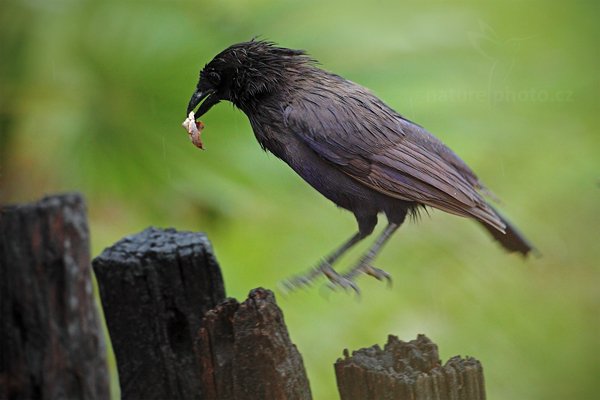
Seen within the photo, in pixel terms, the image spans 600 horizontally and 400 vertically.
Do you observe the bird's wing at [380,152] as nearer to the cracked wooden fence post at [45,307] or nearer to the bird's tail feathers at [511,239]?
the bird's tail feathers at [511,239]

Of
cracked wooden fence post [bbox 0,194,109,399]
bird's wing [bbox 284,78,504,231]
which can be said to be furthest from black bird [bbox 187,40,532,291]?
cracked wooden fence post [bbox 0,194,109,399]

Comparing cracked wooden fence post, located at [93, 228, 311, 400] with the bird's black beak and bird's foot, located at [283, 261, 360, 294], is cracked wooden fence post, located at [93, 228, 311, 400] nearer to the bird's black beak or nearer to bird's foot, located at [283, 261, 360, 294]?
bird's foot, located at [283, 261, 360, 294]

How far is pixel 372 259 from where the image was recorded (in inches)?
100

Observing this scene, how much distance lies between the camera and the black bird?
96.3 inches

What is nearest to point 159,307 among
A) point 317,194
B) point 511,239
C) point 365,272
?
point 365,272

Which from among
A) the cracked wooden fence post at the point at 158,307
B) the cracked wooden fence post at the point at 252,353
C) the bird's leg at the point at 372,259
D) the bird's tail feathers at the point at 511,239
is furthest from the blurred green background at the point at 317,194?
the cracked wooden fence post at the point at 252,353

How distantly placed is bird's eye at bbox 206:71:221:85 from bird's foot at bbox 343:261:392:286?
0.66 m

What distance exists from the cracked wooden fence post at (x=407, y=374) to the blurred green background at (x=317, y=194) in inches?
69.9

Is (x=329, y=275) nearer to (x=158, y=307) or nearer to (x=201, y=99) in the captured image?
(x=158, y=307)

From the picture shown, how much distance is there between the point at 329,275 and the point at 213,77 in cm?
66

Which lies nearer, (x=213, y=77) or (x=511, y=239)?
(x=213, y=77)

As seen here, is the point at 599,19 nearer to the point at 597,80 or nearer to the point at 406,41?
the point at 597,80

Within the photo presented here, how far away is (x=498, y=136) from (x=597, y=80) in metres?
0.72

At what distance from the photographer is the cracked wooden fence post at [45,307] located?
239cm
